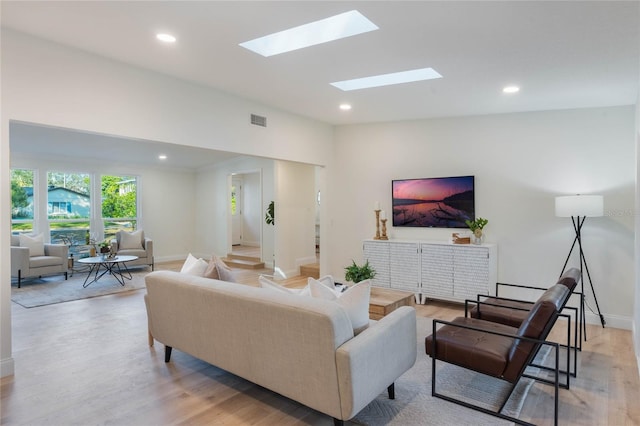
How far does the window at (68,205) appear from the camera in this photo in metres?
7.71

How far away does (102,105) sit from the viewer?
3410 mm

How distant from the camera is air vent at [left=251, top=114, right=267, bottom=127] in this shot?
4863 millimetres

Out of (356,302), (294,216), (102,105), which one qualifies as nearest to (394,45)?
(356,302)

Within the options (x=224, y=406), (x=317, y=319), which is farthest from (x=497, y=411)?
(x=224, y=406)

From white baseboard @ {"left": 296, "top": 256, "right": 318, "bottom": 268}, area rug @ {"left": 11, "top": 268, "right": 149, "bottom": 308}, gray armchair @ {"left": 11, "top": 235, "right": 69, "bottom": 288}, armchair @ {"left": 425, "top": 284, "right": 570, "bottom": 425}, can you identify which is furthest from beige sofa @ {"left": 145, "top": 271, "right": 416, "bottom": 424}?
gray armchair @ {"left": 11, "top": 235, "right": 69, "bottom": 288}

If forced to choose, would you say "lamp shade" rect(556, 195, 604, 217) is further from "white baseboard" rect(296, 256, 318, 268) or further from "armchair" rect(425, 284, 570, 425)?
"white baseboard" rect(296, 256, 318, 268)

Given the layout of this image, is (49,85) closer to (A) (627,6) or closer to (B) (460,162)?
(A) (627,6)

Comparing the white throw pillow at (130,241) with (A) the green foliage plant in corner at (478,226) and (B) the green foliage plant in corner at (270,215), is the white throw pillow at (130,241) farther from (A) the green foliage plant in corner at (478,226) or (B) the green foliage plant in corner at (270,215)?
(A) the green foliage plant in corner at (478,226)

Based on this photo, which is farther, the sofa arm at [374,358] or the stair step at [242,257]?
the stair step at [242,257]

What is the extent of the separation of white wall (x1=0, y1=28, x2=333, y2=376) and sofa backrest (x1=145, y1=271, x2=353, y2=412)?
140 cm

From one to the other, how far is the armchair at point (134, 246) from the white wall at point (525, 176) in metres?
4.40

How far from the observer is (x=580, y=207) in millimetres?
4004

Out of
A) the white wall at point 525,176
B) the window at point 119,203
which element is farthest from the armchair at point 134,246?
the white wall at point 525,176

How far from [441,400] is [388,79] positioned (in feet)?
10.2
